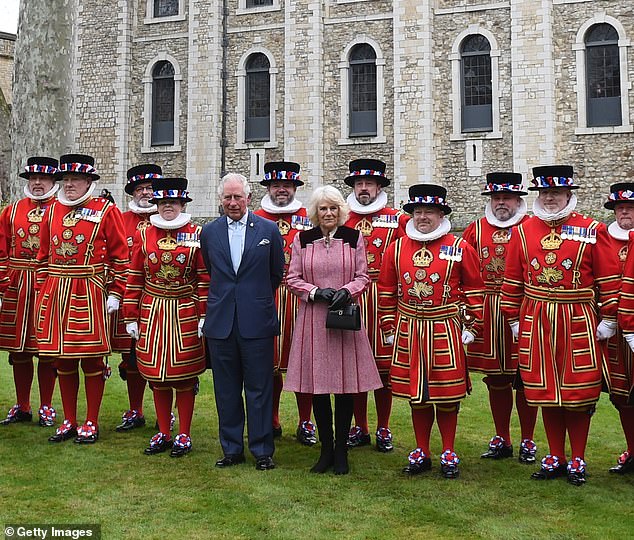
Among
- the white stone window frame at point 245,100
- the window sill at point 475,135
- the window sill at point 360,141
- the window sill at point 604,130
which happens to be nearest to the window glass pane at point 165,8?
the white stone window frame at point 245,100

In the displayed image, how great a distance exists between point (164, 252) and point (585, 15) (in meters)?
17.1

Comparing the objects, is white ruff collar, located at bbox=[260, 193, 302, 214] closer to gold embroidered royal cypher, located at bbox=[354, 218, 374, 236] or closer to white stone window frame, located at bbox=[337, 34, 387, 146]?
gold embroidered royal cypher, located at bbox=[354, 218, 374, 236]

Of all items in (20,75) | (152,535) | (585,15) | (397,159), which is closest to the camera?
(152,535)

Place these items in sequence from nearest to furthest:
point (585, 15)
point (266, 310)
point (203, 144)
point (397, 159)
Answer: point (266, 310) < point (585, 15) < point (397, 159) < point (203, 144)

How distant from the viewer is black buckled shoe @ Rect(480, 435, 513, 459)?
253 inches

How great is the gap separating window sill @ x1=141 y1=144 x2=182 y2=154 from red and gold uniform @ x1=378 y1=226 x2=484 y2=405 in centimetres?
1930

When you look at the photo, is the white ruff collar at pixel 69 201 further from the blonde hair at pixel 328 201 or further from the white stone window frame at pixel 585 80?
the white stone window frame at pixel 585 80

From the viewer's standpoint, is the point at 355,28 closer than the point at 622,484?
No

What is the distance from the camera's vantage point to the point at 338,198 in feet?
19.4

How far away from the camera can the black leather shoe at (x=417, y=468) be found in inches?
231

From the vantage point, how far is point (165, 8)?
985 inches

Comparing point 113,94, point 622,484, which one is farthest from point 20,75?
point 113,94

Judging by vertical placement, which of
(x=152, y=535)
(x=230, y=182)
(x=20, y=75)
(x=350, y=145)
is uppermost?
(x=350, y=145)

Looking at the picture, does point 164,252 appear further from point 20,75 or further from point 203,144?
point 203,144
